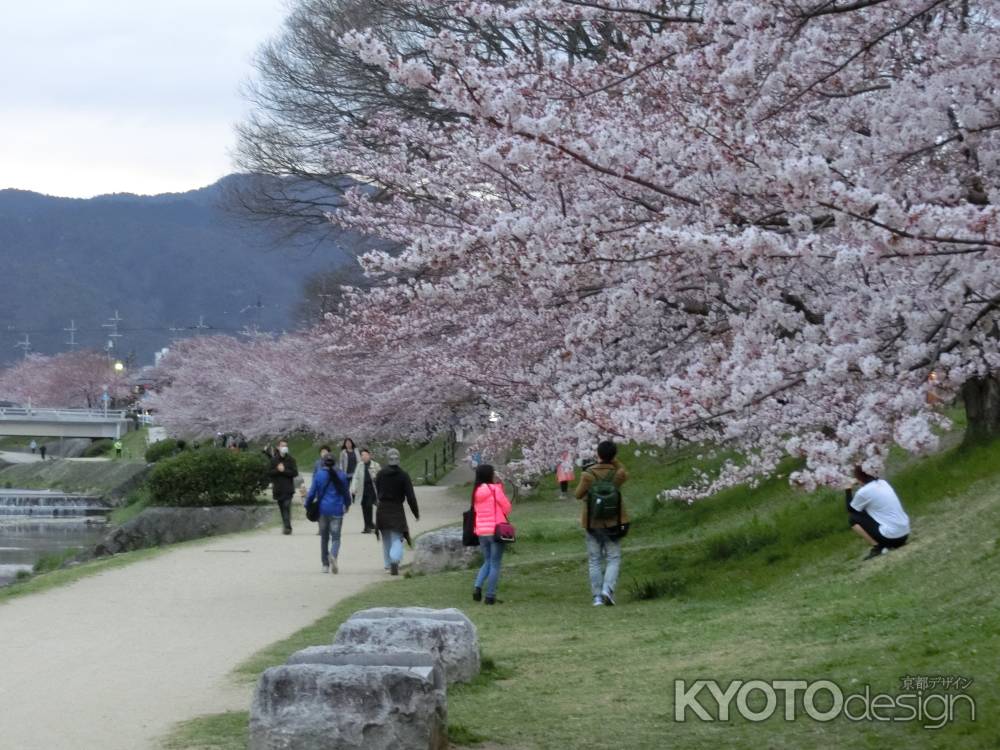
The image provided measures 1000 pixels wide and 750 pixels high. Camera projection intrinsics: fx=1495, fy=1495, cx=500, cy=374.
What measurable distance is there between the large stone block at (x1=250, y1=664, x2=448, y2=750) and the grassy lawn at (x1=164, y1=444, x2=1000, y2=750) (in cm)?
83

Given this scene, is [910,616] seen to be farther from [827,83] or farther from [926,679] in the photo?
[827,83]

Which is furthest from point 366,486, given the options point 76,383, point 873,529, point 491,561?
point 76,383

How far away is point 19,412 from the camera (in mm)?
87312

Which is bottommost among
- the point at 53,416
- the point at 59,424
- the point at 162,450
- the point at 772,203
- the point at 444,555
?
the point at 444,555

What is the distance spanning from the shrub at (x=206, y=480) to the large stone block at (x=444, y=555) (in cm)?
1459

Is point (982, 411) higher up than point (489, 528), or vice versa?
point (982, 411)

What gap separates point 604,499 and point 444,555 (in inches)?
195

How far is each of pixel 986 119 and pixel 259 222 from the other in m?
25.4

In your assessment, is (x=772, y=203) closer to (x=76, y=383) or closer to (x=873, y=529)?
(x=873, y=529)

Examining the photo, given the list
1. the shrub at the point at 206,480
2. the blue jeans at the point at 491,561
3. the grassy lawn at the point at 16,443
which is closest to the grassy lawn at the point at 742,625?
the blue jeans at the point at 491,561

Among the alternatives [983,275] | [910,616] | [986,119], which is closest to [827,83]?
[986,119]

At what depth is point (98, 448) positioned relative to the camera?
8869 cm

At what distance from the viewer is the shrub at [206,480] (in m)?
32.6

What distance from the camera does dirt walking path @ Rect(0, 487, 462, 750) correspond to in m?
8.70
